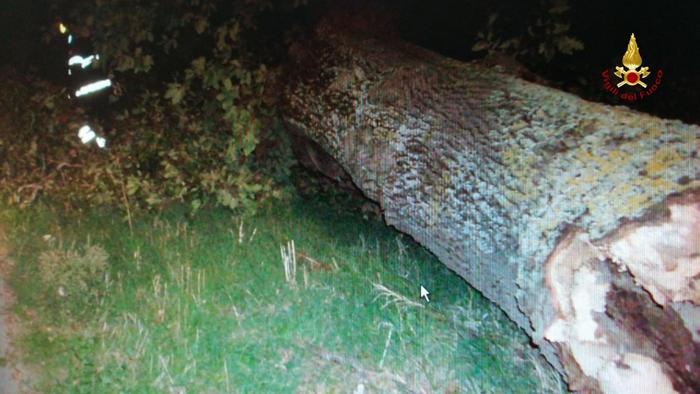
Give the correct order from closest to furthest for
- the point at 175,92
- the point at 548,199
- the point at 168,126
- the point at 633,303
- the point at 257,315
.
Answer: the point at 633,303
the point at 548,199
the point at 257,315
the point at 175,92
the point at 168,126

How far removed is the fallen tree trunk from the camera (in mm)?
2109

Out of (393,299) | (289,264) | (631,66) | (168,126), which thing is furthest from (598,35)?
(168,126)

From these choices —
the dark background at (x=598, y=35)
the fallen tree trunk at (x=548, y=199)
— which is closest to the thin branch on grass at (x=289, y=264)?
the fallen tree trunk at (x=548, y=199)

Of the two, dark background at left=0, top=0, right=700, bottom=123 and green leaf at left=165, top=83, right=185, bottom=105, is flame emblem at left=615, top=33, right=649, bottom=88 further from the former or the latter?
green leaf at left=165, top=83, right=185, bottom=105

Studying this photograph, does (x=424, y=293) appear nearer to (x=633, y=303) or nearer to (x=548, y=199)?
(x=548, y=199)

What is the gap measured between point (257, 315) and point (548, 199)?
4.71 feet

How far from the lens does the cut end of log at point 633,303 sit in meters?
2.04

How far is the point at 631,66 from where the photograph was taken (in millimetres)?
4023

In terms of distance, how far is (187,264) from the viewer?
3549 mm

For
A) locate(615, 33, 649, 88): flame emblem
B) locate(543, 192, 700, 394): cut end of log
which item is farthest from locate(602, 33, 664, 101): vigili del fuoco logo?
locate(543, 192, 700, 394): cut end of log

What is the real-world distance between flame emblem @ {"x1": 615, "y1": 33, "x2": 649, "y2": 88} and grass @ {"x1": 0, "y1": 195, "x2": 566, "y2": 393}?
62.9 inches

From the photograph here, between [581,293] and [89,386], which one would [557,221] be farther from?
[89,386]

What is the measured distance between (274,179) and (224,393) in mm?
1862

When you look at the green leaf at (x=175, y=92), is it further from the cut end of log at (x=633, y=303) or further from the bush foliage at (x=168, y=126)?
the cut end of log at (x=633, y=303)
